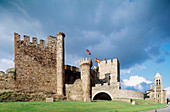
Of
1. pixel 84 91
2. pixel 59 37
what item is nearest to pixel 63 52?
pixel 59 37

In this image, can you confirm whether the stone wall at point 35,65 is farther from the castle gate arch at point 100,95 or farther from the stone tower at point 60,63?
the castle gate arch at point 100,95

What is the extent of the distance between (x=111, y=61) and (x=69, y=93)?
19797 millimetres

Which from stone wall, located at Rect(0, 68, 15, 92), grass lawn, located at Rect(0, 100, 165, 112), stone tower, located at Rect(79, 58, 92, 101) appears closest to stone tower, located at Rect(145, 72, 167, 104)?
stone tower, located at Rect(79, 58, 92, 101)

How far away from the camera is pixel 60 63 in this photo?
3020 cm

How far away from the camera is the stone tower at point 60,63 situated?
29.4 metres

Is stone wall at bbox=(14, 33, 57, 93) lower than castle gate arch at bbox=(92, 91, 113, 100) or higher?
higher

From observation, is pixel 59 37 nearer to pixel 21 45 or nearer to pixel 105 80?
pixel 21 45

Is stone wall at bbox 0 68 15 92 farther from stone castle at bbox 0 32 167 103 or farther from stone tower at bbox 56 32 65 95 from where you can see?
stone tower at bbox 56 32 65 95

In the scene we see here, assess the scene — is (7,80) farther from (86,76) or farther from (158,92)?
(158,92)

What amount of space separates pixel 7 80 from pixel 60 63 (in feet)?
35.1

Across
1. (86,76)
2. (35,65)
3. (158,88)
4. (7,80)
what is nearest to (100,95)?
(86,76)

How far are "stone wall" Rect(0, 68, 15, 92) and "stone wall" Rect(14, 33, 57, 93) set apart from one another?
859mm

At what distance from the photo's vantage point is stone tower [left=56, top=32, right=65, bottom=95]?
29391 mm

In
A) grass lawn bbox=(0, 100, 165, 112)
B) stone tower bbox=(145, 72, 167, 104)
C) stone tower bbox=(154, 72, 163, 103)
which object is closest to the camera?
grass lawn bbox=(0, 100, 165, 112)
